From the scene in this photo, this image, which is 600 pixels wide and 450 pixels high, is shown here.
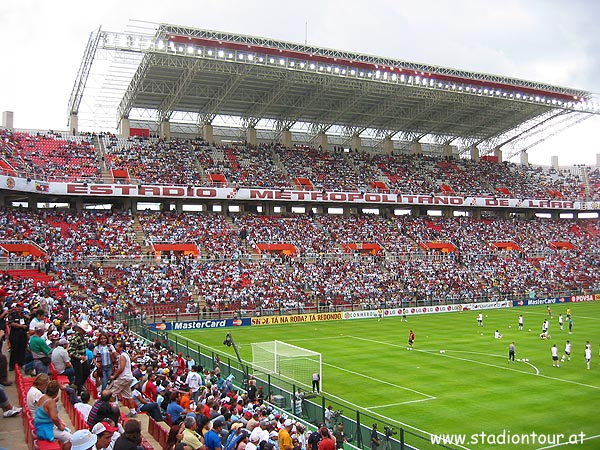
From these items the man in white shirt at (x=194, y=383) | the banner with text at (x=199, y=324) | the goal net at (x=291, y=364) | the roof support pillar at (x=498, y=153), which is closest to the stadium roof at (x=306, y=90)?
the roof support pillar at (x=498, y=153)

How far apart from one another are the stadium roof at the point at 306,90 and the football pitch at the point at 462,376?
89.1 feet

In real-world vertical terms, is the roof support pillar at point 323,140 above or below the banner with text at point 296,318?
above

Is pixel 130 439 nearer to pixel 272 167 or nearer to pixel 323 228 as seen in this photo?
pixel 323 228

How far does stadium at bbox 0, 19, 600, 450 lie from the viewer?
3047 cm

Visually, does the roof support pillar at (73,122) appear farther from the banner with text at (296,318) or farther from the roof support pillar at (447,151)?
the roof support pillar at (447,151)

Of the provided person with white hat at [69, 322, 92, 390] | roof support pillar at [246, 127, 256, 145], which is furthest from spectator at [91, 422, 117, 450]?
roof support pillar at [246, 127, 256, 145]

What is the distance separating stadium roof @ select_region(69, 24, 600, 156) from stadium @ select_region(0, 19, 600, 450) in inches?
12.1

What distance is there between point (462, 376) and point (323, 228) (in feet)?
133

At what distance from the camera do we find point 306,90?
68125 mm

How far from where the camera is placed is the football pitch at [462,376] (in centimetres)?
2197

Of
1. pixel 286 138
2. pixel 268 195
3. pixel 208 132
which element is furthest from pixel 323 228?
pixel 208 132

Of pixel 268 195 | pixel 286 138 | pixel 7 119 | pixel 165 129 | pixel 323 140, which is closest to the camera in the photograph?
pixel 7 119

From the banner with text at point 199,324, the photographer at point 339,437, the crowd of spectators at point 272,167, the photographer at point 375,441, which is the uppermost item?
the crowd of spectators at point 272,167

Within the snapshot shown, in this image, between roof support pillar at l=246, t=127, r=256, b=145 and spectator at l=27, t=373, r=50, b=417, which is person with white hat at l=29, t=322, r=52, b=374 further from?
roof support pillar at l=246, t=127, r=256, b=145
